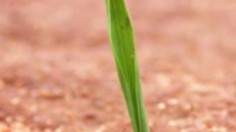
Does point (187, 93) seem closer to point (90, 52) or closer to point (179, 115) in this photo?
point (179, 115)

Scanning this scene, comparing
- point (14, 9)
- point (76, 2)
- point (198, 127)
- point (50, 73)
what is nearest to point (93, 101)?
point (50, 73)

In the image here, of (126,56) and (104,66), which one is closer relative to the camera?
(126,56)

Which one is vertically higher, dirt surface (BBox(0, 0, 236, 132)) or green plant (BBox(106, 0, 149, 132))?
dirt surface (BBox(0, 0, 236, 132))

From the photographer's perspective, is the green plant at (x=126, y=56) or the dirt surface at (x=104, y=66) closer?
the green plant at (x=126, y=56)

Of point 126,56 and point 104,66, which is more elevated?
point 104,66
